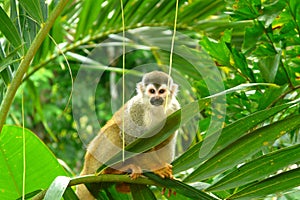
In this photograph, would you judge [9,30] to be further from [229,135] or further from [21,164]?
[229,135]

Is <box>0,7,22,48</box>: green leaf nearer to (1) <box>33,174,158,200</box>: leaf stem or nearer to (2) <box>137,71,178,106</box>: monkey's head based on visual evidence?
(1) <box>33,174,158,200</box>: leaf stem

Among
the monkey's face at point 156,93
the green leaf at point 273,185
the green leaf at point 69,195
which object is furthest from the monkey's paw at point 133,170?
the monkey's face at point 156,93

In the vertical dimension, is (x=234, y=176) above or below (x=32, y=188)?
above

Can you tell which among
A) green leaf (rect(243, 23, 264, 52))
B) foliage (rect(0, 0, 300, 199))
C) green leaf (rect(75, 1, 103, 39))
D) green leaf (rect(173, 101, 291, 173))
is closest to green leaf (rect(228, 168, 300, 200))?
foliage (rect(0, 0, 300, 199))

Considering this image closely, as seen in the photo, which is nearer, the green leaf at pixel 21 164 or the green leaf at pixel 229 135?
the green leaf at pixel 229 135

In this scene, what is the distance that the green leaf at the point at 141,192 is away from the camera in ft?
4.35

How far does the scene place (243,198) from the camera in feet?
4.14

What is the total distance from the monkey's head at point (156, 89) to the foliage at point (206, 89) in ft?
0.31

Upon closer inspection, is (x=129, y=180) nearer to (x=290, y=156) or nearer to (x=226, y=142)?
(x=226, y=142)

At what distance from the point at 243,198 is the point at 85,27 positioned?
4.37 feet

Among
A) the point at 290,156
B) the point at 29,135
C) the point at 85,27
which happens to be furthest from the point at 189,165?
the point at 85,27

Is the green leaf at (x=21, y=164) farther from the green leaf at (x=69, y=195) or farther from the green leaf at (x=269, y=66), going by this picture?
the green leaf at (x=269, y=66)

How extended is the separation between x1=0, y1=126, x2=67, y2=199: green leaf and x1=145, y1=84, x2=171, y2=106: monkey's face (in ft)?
1.63

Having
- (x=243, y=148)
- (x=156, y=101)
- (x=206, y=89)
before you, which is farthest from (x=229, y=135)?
(x=156, y=101)
